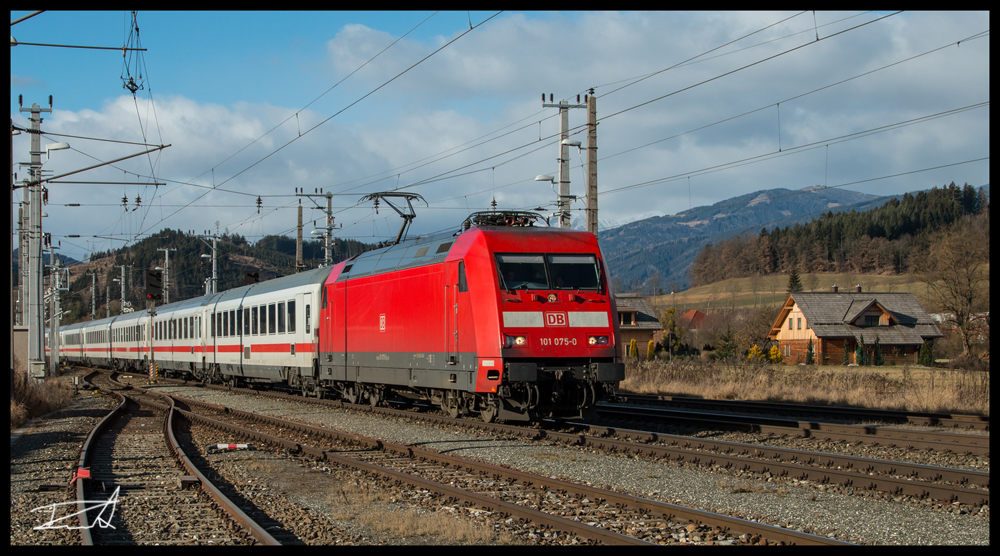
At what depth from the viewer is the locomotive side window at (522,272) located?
1324 centimetres

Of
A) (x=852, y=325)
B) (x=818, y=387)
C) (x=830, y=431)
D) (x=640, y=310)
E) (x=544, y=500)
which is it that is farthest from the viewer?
(x=640, y=310)

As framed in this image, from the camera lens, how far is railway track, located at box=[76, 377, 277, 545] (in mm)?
7211

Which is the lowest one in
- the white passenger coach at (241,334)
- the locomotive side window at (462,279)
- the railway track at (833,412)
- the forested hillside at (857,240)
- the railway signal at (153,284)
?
the railway track at (833,412)

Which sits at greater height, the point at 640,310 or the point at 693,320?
the point at 640,310

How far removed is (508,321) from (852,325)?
62.6 metres

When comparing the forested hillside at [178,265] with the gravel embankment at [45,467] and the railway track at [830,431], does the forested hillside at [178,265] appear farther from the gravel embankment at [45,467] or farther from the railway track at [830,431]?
the railway track at [830,431]

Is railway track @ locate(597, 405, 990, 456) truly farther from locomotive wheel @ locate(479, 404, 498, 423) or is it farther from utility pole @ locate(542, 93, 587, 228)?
utility pole @ locate(542, 93, 587, 228)

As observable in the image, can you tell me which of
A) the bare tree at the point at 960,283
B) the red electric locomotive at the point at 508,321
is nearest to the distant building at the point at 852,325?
the bare tree at the point at 960,283

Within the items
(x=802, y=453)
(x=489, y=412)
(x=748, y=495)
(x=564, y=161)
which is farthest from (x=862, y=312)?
(x=748, y=495)

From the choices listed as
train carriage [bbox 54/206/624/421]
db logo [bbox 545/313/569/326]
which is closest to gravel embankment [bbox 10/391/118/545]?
train carriage [bbox 54/206/624/421]

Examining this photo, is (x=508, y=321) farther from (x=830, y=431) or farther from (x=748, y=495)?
(x=830, y=431)

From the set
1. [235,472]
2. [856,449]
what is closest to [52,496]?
[235,472]

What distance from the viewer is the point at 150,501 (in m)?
8.81

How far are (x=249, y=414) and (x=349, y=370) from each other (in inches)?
97.7
